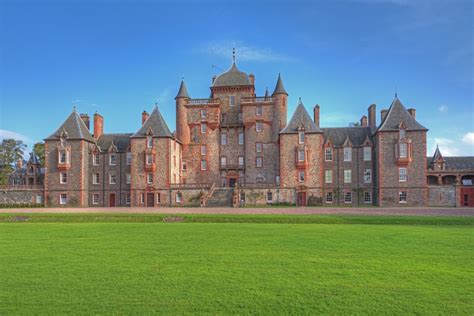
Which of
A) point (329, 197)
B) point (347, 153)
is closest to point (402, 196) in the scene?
point (347, 153)

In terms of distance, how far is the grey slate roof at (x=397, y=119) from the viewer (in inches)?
1831

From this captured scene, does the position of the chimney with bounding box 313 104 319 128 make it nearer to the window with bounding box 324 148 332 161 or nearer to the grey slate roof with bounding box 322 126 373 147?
the grey slate roof with bounding box 322 126 373 147

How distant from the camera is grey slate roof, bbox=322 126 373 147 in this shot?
5094 centimetres

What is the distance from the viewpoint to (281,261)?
11875 millimetres

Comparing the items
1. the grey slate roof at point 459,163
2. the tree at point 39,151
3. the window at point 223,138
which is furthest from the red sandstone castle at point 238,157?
the tree at point 39,151

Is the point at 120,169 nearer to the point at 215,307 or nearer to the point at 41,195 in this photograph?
the point at 41,195

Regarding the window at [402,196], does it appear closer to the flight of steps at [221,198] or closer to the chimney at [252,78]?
the flight of steps at [221,198]

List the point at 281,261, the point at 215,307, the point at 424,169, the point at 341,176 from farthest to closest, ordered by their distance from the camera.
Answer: the point at 341,176 → the point at 424,169 → the point at 281,261 → the point at 215,307

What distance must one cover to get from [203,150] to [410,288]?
47104 mm

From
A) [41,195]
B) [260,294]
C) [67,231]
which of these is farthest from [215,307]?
[41,195]

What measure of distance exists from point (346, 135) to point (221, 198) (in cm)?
1980

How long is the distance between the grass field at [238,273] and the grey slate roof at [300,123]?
31808 mm

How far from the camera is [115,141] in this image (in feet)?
181

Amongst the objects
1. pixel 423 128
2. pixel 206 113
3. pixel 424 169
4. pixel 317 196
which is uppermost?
pixel 206 113
